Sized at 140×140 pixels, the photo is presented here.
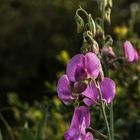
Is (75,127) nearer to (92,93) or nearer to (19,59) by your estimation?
(92,93)

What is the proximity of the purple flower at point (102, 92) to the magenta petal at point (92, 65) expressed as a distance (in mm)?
60

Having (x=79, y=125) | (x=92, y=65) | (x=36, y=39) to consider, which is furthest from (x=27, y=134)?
(x=36, y=39)

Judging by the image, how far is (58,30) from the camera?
28.9 feet

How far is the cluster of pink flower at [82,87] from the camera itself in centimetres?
160

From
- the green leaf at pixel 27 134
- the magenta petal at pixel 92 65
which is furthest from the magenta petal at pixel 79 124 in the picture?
the green leaf at pixel 27 134

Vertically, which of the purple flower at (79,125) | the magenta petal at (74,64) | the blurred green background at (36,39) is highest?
the blurred green background at (36,39)

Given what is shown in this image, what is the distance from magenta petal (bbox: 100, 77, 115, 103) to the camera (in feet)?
5.45

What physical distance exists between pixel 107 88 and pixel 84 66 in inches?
3.8

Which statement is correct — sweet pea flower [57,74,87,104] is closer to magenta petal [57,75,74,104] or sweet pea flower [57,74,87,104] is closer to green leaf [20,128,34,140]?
magenta petal [57,75,74,104]

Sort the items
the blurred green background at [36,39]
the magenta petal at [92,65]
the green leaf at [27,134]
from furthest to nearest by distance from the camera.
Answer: the blurred green background at [36,39]
the green leaf at [27,134]
the magenta petal at [92,65]

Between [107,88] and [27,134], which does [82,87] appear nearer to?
[107,88]

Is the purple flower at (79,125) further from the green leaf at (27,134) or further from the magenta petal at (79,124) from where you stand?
the green leaf at (27,134)

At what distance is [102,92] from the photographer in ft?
5.51

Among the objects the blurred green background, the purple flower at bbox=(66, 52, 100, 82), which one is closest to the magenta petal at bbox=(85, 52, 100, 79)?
the purple flower at bbox=(66, 52, 100, 82)
